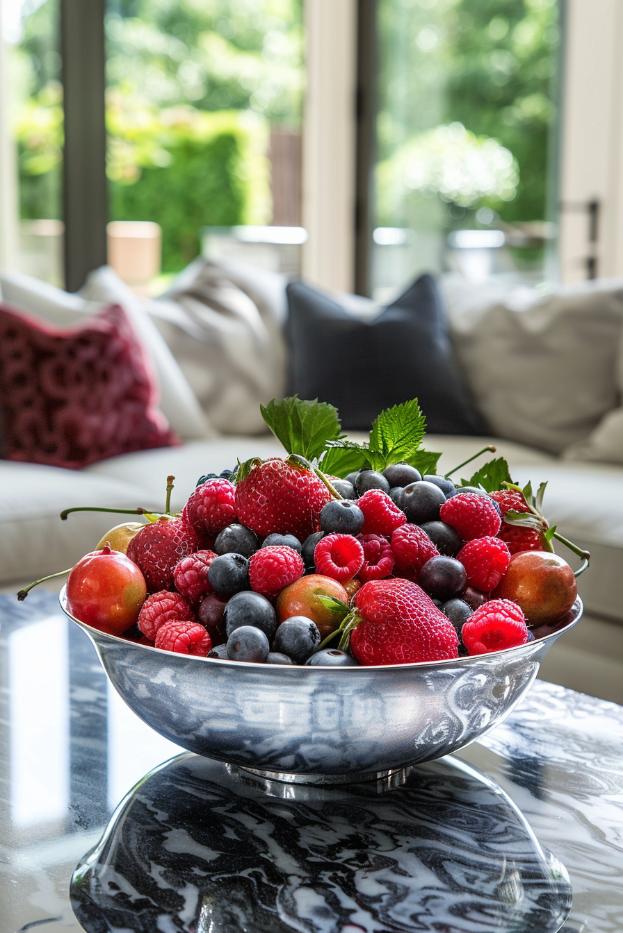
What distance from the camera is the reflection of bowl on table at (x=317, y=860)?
2.56 ft

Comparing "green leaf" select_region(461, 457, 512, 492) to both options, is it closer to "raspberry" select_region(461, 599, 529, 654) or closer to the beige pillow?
"raspberry" select_region(461, 599, 529, 654)

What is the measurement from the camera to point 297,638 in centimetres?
87

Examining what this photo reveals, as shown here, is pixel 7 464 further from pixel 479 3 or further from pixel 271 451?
pixel 479 3

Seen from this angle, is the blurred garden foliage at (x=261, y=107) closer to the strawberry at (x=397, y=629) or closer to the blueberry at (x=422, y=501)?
the blueberry at (x=422, y=501)

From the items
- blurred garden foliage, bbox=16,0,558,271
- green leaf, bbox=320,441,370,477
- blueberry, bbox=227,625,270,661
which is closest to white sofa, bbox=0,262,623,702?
green leaf, bbox=320,441,370,477

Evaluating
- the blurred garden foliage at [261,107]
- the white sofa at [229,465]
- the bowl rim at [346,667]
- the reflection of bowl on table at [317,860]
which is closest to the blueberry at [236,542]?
the bowl rim at [346,667]

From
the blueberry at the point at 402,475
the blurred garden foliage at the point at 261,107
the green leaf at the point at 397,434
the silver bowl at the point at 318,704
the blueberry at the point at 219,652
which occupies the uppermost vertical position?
the blurred garden foliage at the point at 261,107

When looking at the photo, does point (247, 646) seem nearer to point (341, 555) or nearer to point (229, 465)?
point (341, 555)

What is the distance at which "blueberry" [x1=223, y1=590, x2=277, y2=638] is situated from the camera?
886 millimetres

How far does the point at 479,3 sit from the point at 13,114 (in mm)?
1836

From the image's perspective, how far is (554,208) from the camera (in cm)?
421

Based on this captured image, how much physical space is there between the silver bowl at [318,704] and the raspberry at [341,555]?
0.38ft

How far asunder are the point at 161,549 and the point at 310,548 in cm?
13

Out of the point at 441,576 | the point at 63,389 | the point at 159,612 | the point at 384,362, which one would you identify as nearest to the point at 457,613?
the point at 441,576
